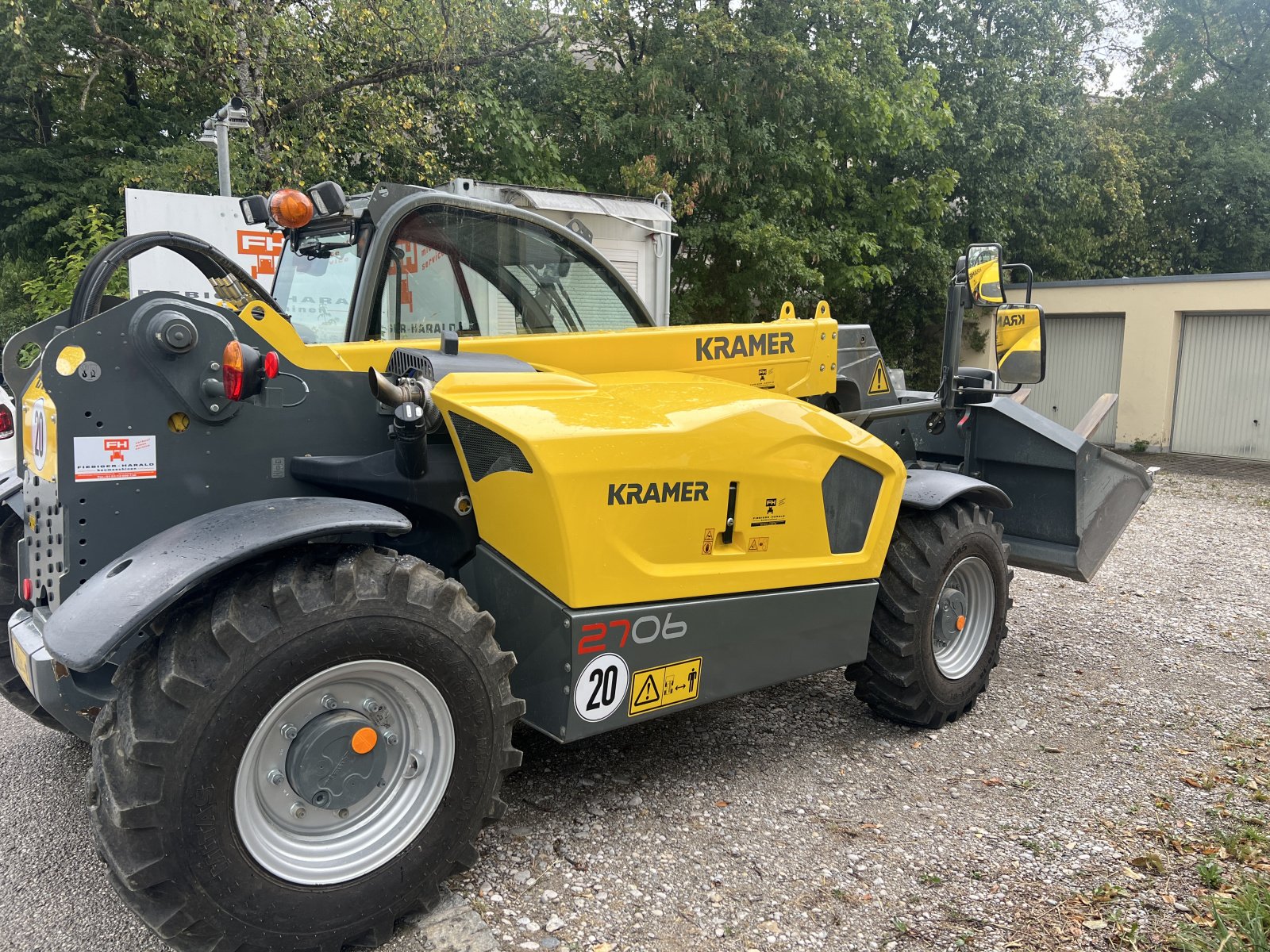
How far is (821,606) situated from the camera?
394 cm

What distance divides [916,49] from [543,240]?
1871cm

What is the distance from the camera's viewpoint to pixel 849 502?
4.02 metres

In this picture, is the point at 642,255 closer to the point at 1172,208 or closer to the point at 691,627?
the point at 691,627

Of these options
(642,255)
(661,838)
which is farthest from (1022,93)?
(661,838)

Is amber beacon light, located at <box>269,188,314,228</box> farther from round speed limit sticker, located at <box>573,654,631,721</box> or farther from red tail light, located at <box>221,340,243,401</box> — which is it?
round speed limit sticker, located at <box>573,654,631,721</box>

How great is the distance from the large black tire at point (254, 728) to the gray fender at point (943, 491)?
7.27 ft

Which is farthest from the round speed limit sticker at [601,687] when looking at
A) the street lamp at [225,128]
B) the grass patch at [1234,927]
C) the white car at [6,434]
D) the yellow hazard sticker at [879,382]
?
the street lamp at [225,128]

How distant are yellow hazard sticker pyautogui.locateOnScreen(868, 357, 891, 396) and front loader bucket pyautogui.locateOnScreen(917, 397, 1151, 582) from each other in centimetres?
54

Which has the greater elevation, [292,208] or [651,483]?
[292,208]

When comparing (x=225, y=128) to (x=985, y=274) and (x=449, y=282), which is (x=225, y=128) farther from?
(x=985, y=274)

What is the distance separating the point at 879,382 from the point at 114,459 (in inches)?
156

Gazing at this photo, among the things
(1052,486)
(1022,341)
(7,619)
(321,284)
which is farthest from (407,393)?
(1052,486)

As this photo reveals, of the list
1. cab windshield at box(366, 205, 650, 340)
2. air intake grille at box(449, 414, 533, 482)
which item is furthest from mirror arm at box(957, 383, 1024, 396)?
air intake grille at box(449, 414, 533, 482)

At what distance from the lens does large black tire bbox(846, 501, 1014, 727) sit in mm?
4328
